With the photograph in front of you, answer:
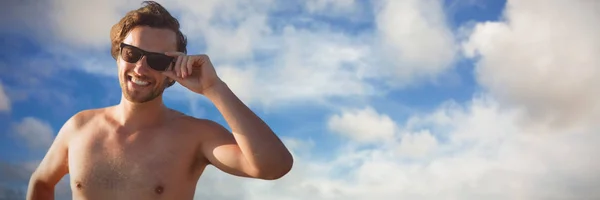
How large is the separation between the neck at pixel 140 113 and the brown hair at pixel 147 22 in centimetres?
38

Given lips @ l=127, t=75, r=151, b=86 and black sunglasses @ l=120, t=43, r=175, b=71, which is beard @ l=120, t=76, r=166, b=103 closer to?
lips @ l=127, t=75, r=151, b=86

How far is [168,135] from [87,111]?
127 centimetres

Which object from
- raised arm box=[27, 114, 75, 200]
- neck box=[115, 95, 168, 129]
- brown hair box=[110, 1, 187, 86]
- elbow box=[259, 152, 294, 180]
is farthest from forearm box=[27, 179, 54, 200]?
elbow box=[259, 152, 294, 180]

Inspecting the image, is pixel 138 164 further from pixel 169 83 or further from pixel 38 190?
pixel 38 190

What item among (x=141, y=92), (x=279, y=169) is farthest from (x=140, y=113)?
(x=279, y=169)

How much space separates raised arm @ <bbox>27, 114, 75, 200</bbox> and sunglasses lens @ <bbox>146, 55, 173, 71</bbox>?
66.3 inches

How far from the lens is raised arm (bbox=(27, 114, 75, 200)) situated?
275 inches

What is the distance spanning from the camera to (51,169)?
7.09 m

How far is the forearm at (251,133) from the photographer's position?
539 centimetres

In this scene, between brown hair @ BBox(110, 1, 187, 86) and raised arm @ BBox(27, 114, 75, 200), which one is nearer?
brown hair @ BBox(110, 1, 187, 86)

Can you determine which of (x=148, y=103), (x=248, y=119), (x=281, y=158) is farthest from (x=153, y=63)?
(x=281, y=158)

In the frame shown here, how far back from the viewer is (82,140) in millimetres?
6770

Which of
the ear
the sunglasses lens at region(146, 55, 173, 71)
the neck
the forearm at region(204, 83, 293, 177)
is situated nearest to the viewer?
the forearm at region(204, 83, 293, 177)

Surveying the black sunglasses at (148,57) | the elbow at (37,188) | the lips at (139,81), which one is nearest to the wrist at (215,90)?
the black sunglasses at (148,57)
